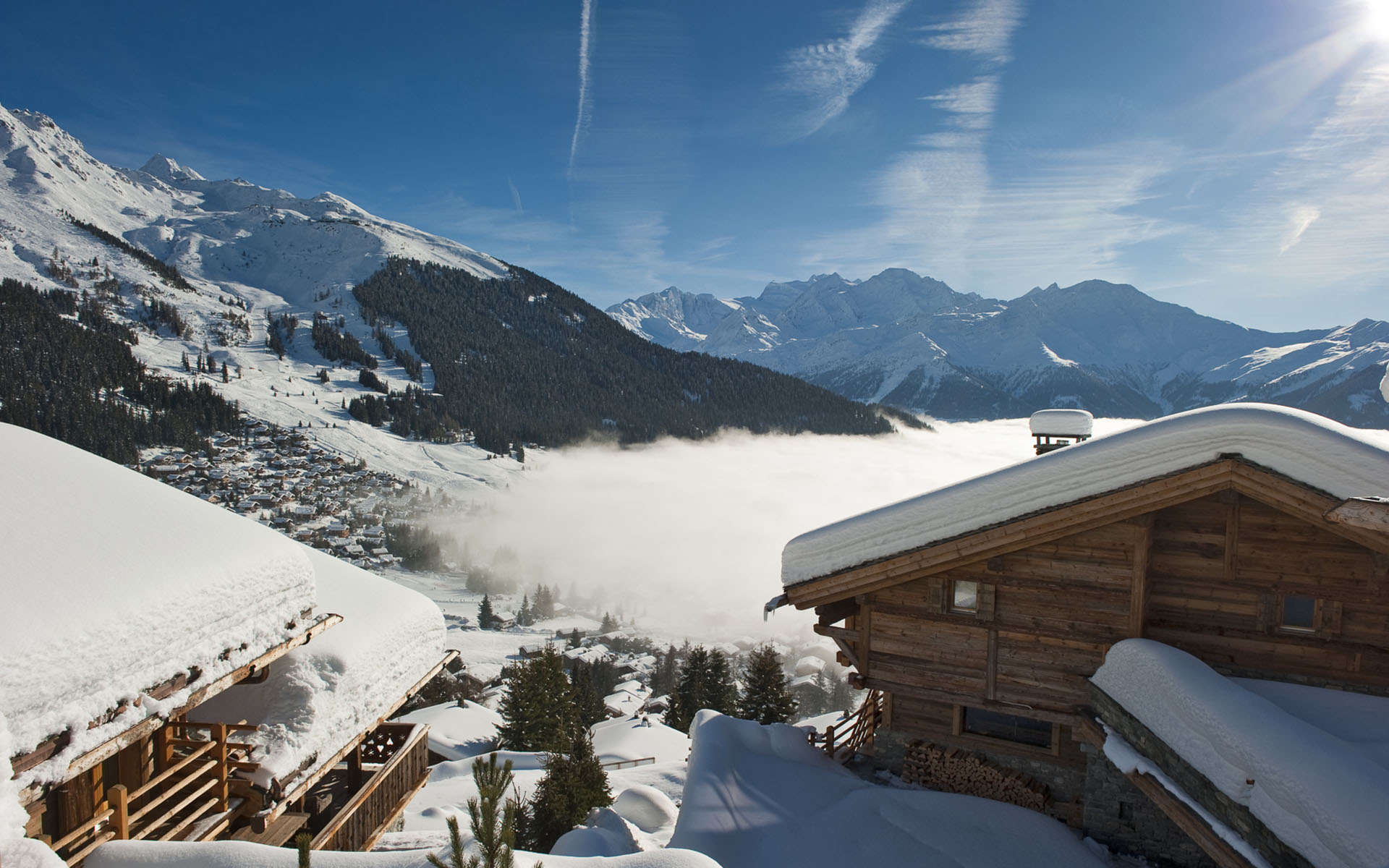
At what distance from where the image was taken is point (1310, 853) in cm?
533

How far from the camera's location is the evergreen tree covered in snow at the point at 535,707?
112 feet

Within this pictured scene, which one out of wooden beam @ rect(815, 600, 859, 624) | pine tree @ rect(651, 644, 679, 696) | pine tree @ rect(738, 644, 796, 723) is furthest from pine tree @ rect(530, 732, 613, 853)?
pine tree @ rect(651, 644, 679, 696)

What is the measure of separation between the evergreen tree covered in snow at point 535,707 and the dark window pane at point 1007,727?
2635 centimetres

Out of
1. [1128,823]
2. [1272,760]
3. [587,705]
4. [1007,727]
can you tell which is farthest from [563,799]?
[587,705]

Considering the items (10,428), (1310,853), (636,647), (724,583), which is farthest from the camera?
(724,583)

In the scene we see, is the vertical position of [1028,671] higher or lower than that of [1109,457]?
lower

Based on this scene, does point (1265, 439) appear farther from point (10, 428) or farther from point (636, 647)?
point (636, 647)

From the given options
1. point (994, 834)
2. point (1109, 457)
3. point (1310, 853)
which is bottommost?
point (994, 834)

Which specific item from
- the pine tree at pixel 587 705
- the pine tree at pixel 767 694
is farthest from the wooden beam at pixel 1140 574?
the pine tree at pixel 587 705

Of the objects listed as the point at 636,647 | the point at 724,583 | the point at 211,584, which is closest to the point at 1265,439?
the point at 211,584

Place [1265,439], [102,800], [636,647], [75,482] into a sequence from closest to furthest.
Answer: [102,800], [75,482], [1265,439], [636,647]

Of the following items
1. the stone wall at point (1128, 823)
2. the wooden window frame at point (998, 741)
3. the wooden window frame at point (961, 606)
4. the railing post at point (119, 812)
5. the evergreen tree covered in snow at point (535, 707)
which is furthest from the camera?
the evergreen tree covered in snow at point (535, 707)

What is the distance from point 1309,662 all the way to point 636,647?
107m

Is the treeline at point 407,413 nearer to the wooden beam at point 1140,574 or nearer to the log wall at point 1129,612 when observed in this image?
the log wall at point 1129,612
